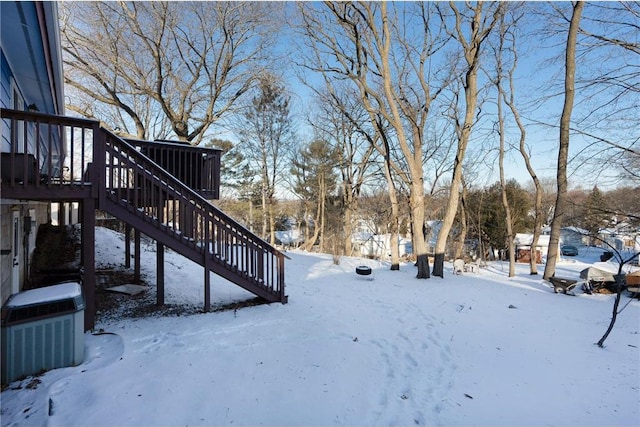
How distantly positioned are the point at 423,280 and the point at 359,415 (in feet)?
24.4

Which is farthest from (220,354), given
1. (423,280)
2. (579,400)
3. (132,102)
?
(132,102)

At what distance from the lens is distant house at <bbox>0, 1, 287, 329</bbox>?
3.51m

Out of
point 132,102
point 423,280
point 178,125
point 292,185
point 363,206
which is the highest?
point 132,102

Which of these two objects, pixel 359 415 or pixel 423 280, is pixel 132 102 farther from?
pixel 359 415

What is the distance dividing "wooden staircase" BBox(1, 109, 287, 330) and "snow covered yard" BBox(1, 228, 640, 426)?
2.91ft

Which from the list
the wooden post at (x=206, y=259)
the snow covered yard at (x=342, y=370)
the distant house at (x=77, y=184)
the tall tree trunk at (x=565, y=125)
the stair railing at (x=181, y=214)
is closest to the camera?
the snow covered yard at (x=342, y=370)

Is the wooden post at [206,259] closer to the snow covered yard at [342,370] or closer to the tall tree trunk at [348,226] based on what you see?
the snow covered yard at [342,370]

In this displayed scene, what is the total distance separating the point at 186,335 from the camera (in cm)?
A: 412

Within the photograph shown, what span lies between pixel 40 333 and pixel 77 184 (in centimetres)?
190

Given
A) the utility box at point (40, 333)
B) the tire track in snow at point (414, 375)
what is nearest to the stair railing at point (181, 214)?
the utility box at point (40, 333)

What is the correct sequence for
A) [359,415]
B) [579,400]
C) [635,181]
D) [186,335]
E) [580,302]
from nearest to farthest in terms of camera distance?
[359,415] → [579,400] → [186,335] → [635,181] → [580,302]

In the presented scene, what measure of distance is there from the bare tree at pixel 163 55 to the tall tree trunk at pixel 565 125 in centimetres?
1096

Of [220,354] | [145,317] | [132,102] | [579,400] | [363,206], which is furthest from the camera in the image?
[363,206]

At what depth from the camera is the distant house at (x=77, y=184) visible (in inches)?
138
